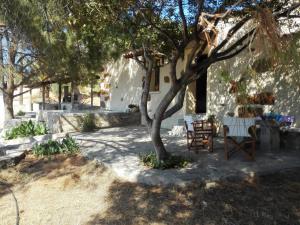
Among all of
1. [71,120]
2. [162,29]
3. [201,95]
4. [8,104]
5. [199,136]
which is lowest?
[199,136]

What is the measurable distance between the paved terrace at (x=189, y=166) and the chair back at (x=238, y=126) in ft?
1.76

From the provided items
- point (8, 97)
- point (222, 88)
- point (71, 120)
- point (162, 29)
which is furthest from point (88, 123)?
point (162, 29)

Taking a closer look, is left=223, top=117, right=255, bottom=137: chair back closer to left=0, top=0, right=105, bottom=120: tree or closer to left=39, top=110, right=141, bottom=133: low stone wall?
left=0, top=0, right=105, bottom=120: tree

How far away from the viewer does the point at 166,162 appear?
6.88 metres

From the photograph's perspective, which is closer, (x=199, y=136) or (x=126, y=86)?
(x=199, y=136)

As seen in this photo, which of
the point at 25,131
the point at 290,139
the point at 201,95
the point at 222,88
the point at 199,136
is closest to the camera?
the point at 199,136

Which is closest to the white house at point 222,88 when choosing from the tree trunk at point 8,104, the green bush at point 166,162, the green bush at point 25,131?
the green bush at point 166,162

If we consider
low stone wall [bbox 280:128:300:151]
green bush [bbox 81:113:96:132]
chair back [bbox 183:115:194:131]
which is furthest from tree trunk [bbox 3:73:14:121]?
low stone wall [bbox 280:128:300:151]

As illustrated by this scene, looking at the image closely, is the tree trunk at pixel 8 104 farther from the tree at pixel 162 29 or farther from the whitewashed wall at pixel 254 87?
the whitewashed wall at pixel 254 87

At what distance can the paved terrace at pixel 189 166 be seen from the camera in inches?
247

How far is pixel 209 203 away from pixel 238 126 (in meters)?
2.45

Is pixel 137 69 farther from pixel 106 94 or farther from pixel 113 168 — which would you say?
pixel 113 168

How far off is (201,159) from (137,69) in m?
8.71

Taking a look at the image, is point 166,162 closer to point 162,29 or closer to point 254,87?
point 162,29
